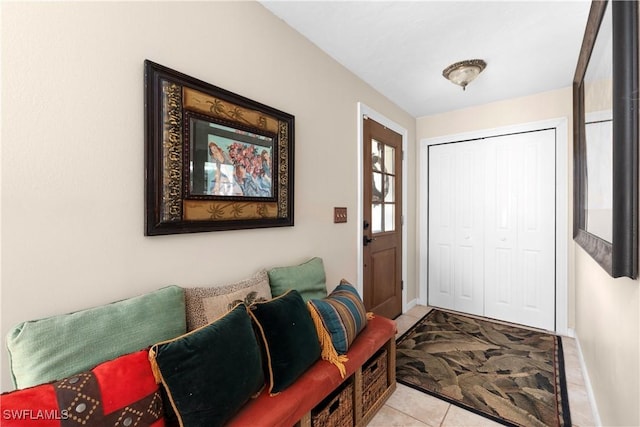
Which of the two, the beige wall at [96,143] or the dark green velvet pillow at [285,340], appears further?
the dark green velvet pillow at [285,340]

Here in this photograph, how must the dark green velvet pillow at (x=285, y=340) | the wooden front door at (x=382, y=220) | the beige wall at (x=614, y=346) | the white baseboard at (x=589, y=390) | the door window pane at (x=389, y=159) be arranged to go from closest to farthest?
1. the beige wall at (x=614, y=346)
2. the dark green velvet pillow at (x=285, y=340)
3. the white baseboard at (x=589, y=390)
4. the wooden front door at (x=382, y=220)
5. the door window pane at (x=389, y=159)

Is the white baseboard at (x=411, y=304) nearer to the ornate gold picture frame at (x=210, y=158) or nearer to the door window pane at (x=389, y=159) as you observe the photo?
the door window pane at (x=389, y=159)

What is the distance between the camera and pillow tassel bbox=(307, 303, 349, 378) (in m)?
1.43

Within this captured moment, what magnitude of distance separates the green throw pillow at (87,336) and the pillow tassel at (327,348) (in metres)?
0.65

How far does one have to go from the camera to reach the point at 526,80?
262cm

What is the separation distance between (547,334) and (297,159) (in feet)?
9.84

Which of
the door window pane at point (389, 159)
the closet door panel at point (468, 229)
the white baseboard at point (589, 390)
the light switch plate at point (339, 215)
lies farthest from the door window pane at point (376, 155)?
the white baseboard at point (589, 390)

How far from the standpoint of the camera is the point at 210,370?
977 millimetres

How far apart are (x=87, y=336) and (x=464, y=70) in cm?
283

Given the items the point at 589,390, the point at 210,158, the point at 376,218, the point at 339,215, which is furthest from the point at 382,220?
the point at 210,158

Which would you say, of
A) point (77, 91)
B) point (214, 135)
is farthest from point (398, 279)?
point (77, 91)

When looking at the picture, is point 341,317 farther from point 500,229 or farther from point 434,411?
point 500,229

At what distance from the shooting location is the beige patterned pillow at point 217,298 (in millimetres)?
1251

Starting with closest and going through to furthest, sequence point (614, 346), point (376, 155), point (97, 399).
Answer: point (97, 399), point (614, 346), point (376, 155)
